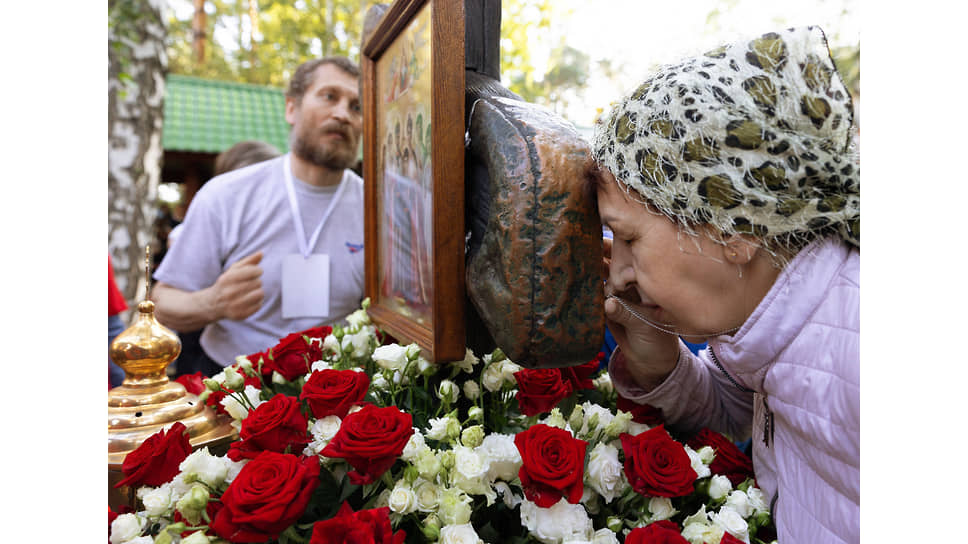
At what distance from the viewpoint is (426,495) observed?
95 centimetres

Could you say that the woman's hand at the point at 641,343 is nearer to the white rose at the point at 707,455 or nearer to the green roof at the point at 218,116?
the white rose at the point at 707,455

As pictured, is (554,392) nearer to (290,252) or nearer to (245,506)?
(245,506)

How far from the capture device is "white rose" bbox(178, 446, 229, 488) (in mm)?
973

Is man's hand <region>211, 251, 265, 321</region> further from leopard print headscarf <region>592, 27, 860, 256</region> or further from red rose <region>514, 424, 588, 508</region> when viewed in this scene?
leopard print headscarf <region>592, 27, 860, 256</region>

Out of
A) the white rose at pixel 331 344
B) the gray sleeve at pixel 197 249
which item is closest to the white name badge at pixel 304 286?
the gray sleeve at pixel 197 249

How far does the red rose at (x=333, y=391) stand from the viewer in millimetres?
1101

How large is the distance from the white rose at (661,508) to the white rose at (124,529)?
882mm

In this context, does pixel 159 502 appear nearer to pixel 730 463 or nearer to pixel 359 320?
pixel 359 320

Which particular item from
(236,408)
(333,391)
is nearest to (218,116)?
(236,408)

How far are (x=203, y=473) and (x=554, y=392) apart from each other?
2.17ft

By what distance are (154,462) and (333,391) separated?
0.33 metres

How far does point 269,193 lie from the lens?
2.82 metres

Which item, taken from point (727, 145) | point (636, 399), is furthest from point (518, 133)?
point (636, 399)

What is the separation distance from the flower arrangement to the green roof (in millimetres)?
8730
